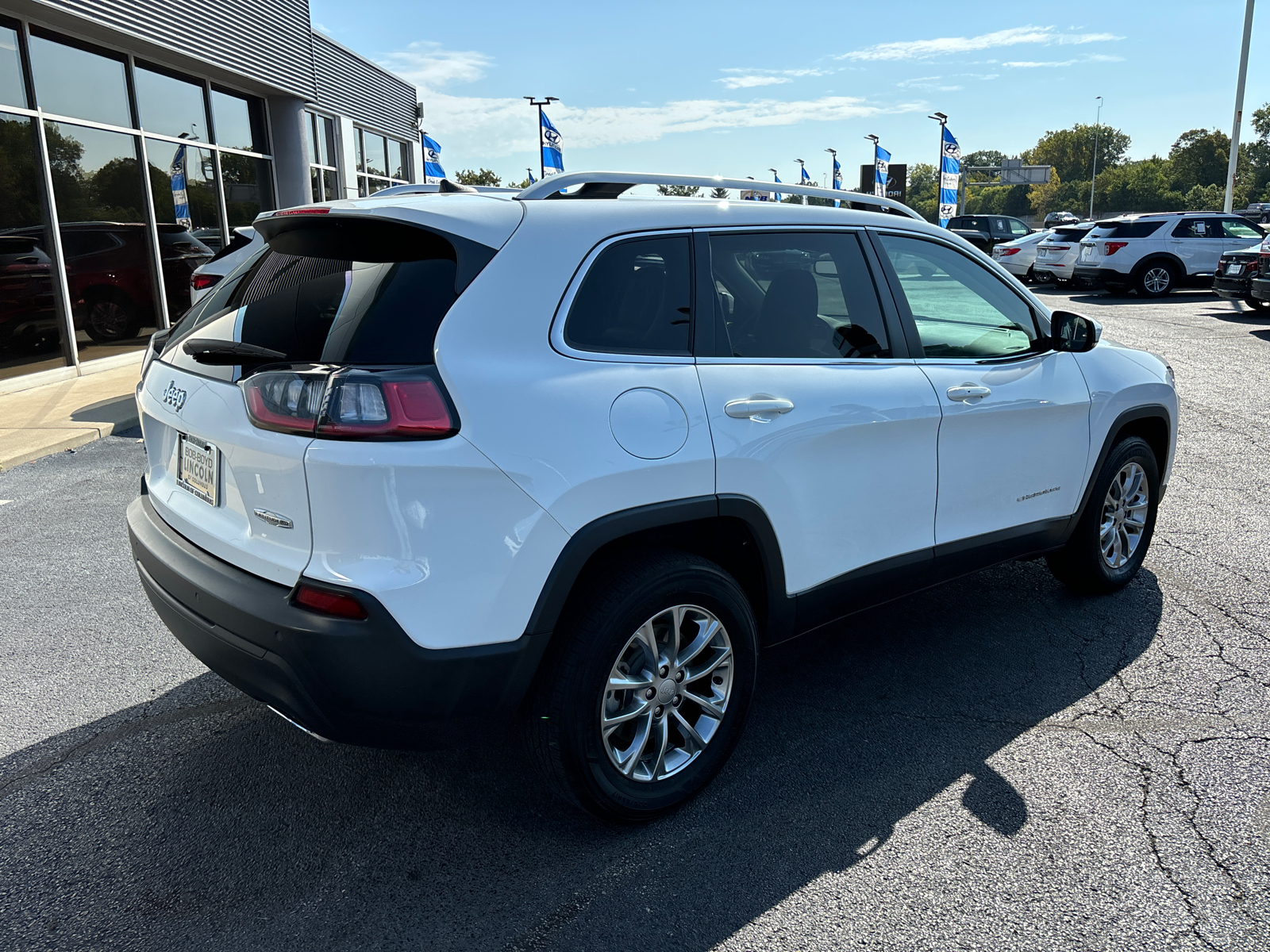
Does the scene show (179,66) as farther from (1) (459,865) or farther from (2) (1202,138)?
(2) (1202,138)

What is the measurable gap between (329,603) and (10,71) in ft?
36.9

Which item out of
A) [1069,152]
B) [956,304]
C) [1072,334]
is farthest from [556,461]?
[1069,152]

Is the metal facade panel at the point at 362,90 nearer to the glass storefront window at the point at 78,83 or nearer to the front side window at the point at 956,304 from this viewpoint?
the glass storefront window at the point at 78,83

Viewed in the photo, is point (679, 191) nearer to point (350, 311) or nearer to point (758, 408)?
point (758, 408)

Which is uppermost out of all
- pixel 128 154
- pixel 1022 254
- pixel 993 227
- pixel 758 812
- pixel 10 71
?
pixel 10 71

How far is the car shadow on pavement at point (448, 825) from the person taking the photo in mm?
2391

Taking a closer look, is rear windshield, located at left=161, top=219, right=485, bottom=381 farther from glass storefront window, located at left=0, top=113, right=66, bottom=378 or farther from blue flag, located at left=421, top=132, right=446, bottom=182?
blue flag, located at left=421, top=132, right=446, bottom=182

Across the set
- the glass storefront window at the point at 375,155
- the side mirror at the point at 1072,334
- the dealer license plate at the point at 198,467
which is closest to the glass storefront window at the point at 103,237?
the dealer license plate at the point at 198,467

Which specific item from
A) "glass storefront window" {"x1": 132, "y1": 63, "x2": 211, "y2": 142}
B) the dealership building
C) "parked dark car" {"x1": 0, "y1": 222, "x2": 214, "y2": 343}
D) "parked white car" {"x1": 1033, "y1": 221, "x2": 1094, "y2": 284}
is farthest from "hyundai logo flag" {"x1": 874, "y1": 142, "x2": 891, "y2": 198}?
"parked dark car" {"x1": 0, "y1": 222, "x2": 214, "y2": 343}

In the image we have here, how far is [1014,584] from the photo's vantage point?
4.71 metres

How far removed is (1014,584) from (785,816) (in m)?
Answer: 2.40

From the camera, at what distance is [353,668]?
2.26 m

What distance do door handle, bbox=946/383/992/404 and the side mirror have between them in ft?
1.99

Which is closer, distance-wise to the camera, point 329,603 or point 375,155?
point 329,603
